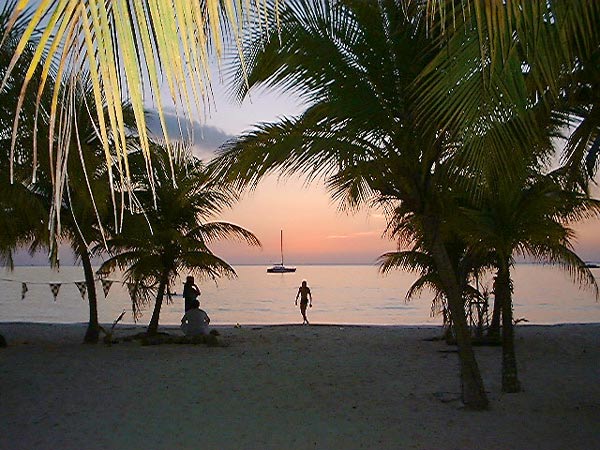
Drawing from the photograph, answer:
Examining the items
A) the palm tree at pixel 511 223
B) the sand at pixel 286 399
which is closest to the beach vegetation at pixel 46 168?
the sand at pixel 286 399

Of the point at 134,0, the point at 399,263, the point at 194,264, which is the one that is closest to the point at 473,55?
the point at 134,0

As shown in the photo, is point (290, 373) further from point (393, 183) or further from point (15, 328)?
point (15, 328)

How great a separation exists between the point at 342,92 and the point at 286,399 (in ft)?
14.0

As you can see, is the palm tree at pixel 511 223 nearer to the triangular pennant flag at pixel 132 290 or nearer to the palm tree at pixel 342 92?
the palm tree at pixel 342 92

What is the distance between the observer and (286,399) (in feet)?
27.0

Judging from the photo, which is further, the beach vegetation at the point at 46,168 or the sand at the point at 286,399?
the sand at the point at 286,399

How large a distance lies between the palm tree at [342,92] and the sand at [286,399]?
275cm

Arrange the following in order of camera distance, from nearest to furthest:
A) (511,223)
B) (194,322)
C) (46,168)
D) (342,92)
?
(342,92) → (46,168) → (511,223) → (194,322)

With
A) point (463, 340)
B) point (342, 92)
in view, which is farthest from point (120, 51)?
point (463, 340)

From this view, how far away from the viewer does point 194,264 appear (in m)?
15.9

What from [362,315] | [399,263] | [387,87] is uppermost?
[387,87]

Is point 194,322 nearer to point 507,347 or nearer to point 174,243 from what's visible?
point 174,243

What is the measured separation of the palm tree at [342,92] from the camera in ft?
18.8

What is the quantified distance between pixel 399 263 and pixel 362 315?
2169cm
